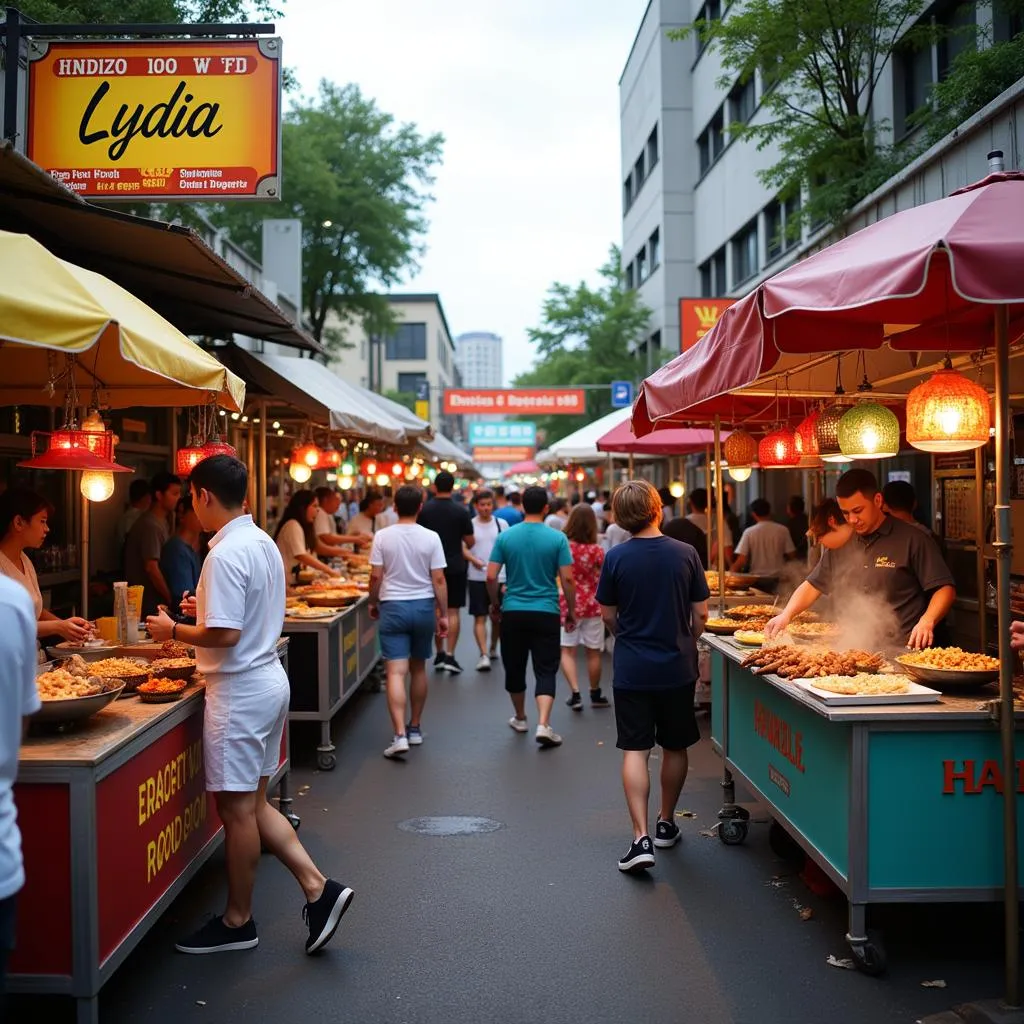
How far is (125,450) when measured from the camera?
1192cm

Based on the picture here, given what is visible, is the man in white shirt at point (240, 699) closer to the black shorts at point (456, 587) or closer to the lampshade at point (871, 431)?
the lampshade at point (871, 431)

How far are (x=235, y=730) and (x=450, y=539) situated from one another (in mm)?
8157

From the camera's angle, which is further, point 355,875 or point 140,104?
point 140,104

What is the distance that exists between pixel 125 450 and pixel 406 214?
841 inches

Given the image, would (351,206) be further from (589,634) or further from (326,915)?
(326,915)

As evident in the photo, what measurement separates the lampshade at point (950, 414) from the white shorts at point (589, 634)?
6321 mm

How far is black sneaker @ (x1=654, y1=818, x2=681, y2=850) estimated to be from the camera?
6.37m

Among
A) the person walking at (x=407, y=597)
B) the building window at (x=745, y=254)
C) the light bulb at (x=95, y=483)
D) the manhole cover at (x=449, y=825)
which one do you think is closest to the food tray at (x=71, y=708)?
the light bulb at (x=95, y=483)

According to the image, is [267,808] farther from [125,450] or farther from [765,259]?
[765,259]

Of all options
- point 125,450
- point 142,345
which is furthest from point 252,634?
point 125,450

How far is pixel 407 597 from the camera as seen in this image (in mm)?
9016

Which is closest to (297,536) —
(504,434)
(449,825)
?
(449,825)

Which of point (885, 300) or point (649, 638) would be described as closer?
point (885, 300)

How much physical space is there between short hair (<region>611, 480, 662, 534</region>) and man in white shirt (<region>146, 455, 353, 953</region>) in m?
2.18
